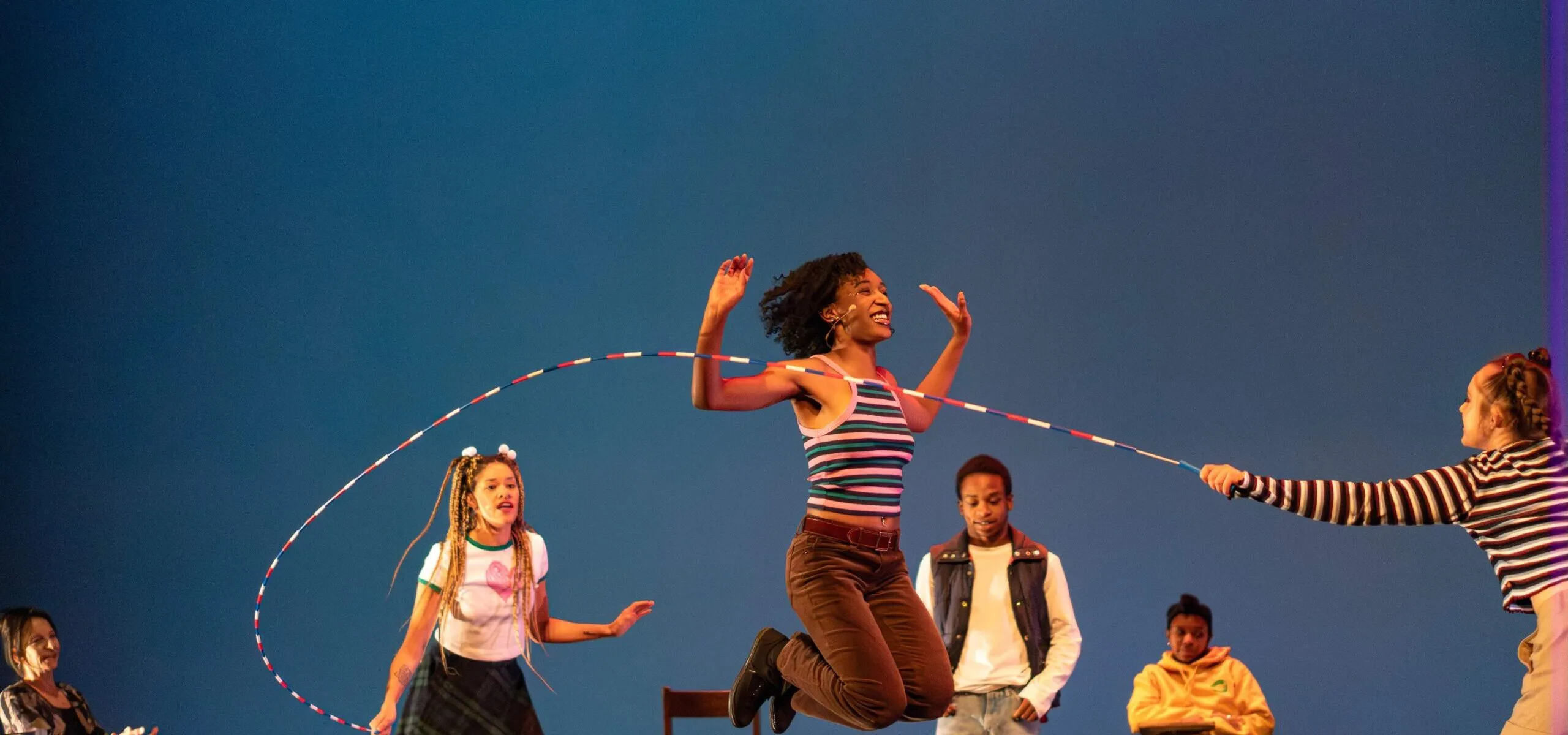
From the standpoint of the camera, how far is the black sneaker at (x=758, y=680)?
393cm

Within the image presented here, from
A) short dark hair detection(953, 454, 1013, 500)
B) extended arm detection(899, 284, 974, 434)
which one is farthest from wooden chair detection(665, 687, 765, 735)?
extended arm detection(899, 284, 974, 434)

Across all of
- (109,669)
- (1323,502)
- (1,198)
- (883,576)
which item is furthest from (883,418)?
(1,198)

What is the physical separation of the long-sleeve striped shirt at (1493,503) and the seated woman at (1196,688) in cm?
161

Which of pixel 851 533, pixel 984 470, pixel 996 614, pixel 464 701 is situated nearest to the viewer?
pixel 851 533

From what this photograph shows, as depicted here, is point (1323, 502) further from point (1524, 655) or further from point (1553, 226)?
point (1553, 226)

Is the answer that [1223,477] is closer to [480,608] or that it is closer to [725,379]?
[725,379]

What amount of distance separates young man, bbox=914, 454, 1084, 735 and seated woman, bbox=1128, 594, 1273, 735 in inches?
13.0

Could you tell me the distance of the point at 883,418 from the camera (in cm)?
375

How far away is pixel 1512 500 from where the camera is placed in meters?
3.23

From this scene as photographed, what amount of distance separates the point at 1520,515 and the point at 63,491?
5.87 m

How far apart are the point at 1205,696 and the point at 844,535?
1.93 meters

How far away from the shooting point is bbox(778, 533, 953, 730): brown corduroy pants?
3.51 metres

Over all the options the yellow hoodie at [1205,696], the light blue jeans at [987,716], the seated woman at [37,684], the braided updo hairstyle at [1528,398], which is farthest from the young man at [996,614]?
the seated woman at [37,684]

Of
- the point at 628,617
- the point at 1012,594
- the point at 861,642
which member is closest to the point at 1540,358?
the point at 861,642
